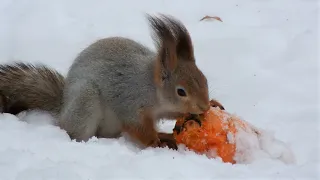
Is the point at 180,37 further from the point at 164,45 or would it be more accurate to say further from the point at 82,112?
the point at 82,112

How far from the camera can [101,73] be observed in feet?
9.00

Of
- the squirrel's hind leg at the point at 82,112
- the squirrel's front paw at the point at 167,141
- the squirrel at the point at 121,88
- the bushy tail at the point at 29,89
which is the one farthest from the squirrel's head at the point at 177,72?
the bushy tail at the point at 29,89

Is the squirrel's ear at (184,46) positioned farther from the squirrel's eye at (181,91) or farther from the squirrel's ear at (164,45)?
the squirrel's eye at (181,91)

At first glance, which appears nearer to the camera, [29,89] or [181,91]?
[181,91]

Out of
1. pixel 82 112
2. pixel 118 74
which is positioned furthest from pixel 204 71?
pixel 82 112

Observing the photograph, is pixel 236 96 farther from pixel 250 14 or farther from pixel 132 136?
pixel 250 14

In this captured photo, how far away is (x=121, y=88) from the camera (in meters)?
2.71

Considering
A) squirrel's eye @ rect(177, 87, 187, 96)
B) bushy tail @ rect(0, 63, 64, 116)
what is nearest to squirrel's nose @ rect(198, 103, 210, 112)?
squirrel's eye @ rect(177, 87, 187, 96)

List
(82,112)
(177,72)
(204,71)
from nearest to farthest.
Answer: (177,72), (82,112), (204,71)

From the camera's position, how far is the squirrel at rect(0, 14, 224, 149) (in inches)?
→ 99.3

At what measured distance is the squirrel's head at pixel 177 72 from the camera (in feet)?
8.11

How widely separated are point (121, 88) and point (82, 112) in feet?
0.72

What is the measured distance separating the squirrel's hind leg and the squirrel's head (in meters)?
0.33

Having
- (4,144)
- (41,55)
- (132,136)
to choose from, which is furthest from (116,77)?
(41,55)
